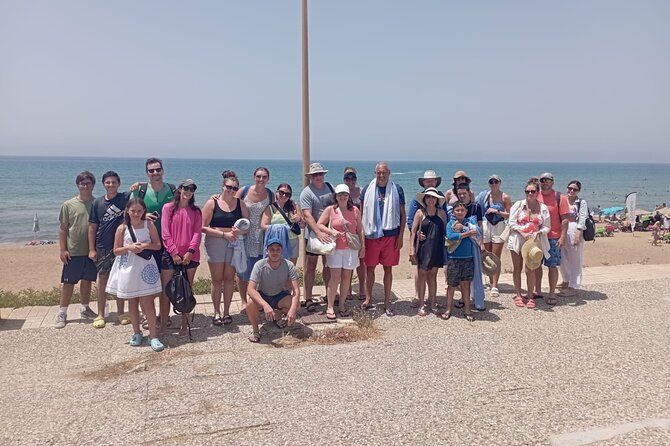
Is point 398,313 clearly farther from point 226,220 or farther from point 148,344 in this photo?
point 148,344

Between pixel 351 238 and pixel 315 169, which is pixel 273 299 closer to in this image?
pixel 351 238

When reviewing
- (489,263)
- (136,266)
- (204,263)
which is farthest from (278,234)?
(204,263)

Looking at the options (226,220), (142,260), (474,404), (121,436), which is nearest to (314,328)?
(226,220)

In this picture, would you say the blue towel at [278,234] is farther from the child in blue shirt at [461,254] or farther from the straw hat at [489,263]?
the straw hat at [489,263]

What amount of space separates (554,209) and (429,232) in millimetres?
2061

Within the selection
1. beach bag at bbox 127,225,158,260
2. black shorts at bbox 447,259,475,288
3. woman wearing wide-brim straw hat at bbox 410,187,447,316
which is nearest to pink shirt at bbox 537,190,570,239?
Result: black shorts at bbox 447,259,475,288

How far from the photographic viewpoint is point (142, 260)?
223 inches

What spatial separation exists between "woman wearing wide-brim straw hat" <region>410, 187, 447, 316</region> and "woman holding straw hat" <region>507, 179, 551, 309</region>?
1197 mm

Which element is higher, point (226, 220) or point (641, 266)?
point (226, 220)

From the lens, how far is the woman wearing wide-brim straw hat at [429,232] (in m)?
6.73

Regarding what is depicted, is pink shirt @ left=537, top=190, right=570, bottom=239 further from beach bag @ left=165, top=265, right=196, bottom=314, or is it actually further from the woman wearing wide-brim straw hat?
beach bag @ left=165, top=265, right=196, bottom=314

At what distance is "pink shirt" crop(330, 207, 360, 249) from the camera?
6480 mm

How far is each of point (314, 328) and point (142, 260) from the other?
2.16m

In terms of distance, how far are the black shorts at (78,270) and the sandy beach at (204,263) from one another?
450 cm
